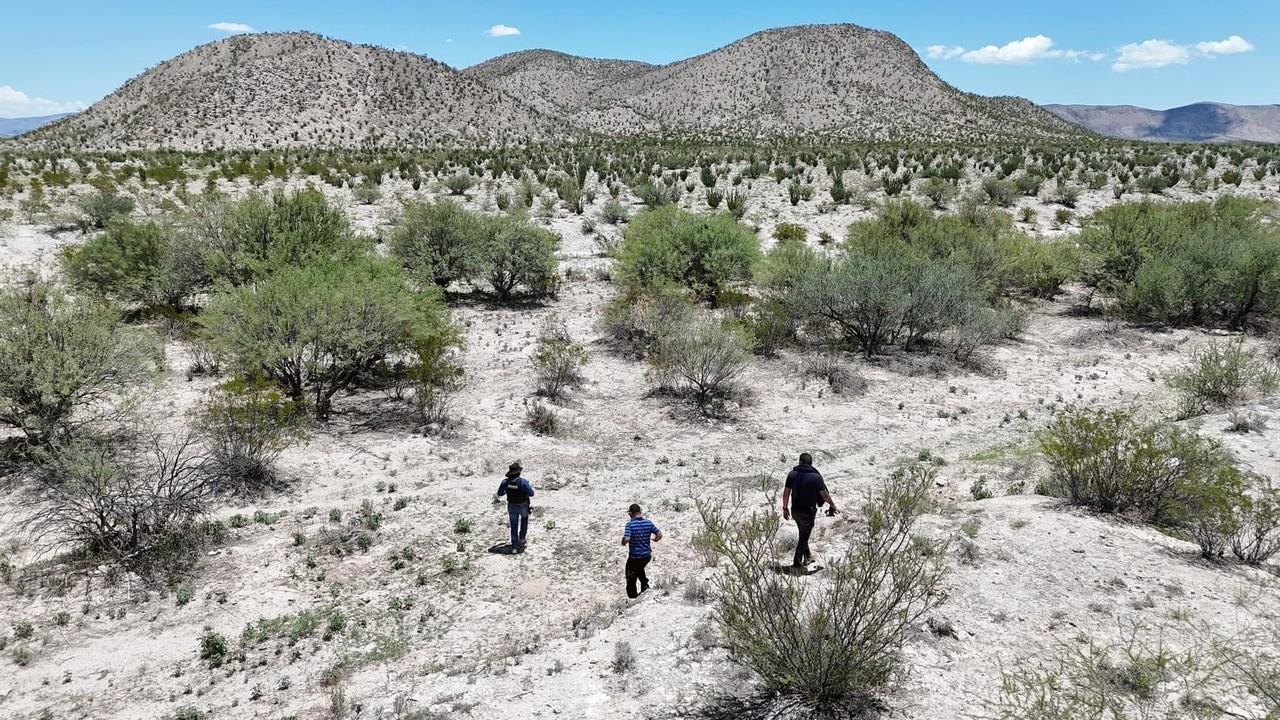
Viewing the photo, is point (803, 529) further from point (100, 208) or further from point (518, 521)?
point (100, 208)

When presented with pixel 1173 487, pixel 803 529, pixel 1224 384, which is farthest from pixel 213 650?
pixel 1224 384

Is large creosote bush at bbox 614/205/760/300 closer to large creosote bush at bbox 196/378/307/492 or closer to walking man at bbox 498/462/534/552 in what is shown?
large creosote bush at bbox 196/378/307/492

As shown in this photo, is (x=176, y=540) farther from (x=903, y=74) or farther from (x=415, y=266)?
(x=903, y=74)

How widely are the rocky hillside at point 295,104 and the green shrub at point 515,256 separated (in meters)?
39.7

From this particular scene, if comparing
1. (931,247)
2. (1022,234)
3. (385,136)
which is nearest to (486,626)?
(931,247)

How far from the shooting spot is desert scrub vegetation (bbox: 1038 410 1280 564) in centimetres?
778

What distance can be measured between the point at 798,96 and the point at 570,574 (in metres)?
90.9

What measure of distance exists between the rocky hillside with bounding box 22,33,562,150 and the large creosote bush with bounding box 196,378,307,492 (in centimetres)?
4889

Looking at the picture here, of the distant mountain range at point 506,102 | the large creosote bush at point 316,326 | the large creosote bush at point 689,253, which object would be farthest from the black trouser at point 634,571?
the distant mountain range at point 506,102

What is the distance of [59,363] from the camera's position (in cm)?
1078

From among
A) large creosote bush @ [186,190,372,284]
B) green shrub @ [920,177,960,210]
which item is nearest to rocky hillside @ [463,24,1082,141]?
green shrub @ [920,177,960,210]

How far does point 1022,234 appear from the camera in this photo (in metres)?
25.2

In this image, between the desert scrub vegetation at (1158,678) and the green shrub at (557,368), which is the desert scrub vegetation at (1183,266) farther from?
the desert scrub vegetation at (1158,678)

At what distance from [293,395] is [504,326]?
746 centimetres
